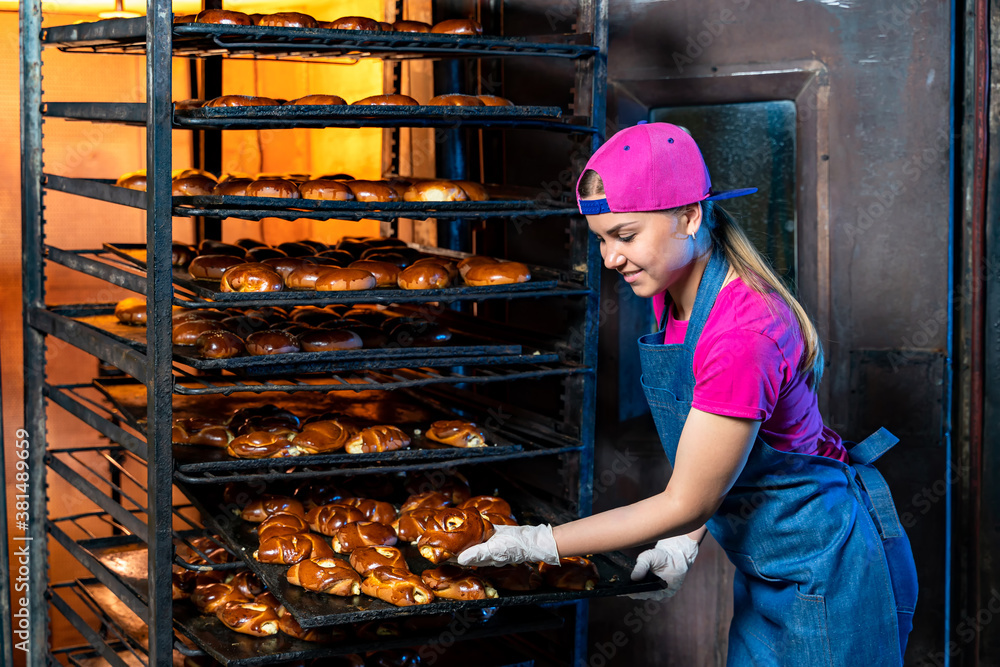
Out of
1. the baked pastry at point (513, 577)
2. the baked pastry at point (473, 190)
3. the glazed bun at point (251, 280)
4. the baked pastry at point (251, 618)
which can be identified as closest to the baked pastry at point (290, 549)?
the baked pastry at point (251, 618)

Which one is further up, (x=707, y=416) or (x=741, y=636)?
(x=707, y=416)

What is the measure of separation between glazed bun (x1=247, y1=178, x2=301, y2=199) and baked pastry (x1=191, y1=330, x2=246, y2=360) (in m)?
0.40

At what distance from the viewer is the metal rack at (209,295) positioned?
2291mm

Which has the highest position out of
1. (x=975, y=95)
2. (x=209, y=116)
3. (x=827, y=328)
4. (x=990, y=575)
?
(x=975, y=95)

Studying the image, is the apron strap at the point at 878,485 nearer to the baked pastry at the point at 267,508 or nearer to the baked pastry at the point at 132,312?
the baked pastry at the point at 267,508

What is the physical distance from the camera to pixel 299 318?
3090 millimetres

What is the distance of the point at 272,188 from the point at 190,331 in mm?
521

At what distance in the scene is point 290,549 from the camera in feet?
7.85

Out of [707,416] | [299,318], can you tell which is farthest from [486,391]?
[707,416]

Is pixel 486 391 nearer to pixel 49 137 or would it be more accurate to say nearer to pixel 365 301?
pixel 365 301

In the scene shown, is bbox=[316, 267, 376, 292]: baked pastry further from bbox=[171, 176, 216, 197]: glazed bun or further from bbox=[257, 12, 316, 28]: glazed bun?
bbox=[257, 12, 316, 28]: glazed bun

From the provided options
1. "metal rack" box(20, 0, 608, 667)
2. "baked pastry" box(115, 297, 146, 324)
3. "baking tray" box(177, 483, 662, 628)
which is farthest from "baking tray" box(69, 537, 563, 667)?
"baked pastry" box(115, 297, 146, 324)

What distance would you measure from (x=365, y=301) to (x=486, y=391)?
4.62ft

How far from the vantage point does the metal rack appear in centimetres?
229
